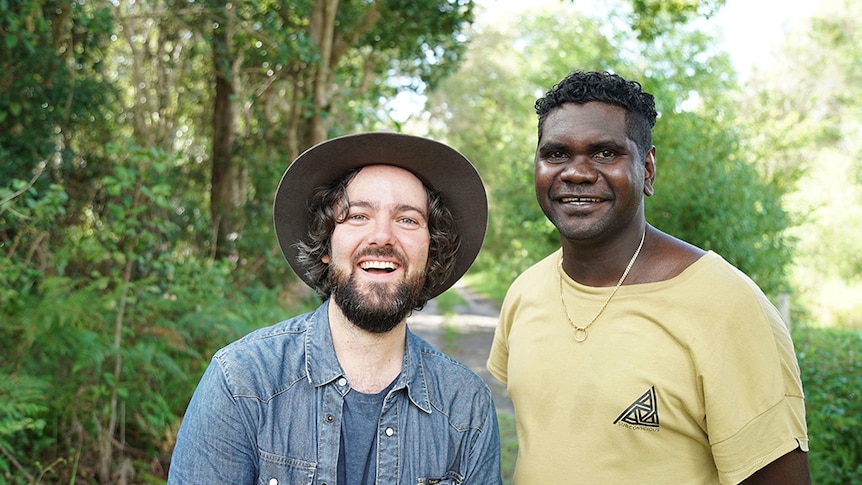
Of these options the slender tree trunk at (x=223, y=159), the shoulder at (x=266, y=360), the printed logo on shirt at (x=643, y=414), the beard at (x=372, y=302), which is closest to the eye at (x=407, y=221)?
the beard at (x=372, y=302)

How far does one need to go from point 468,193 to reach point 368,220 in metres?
0.48

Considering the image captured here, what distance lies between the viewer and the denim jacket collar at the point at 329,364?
8.33 feet

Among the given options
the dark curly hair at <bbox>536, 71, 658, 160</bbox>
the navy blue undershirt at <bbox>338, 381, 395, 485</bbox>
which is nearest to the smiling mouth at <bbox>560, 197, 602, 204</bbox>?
the dark curly hair at <bbox>536, 71, 658, 160</bbox>

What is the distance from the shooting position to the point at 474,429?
2.65 m

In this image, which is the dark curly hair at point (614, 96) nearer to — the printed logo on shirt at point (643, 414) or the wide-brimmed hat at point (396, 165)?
the wide-brimmed hat at point (396, 165)

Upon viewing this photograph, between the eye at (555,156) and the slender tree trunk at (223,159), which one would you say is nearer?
the eye at (555,156)

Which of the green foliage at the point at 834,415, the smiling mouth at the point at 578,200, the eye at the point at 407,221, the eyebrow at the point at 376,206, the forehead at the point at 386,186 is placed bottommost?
the green foliage at the point at 834,415

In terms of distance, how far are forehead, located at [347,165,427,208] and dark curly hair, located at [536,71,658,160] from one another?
0.55 m

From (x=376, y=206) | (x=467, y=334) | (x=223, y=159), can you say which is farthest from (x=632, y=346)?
(x=467, y=334)

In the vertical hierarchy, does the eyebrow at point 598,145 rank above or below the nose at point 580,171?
above

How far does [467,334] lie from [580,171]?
1188cm

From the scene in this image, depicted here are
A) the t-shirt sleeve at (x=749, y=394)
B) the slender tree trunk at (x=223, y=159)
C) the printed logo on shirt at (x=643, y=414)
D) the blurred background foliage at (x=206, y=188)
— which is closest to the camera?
the t-shirt sleeve at (x=749, y=394)

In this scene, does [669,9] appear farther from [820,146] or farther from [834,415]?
[820,146]

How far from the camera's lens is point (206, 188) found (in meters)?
12.6
